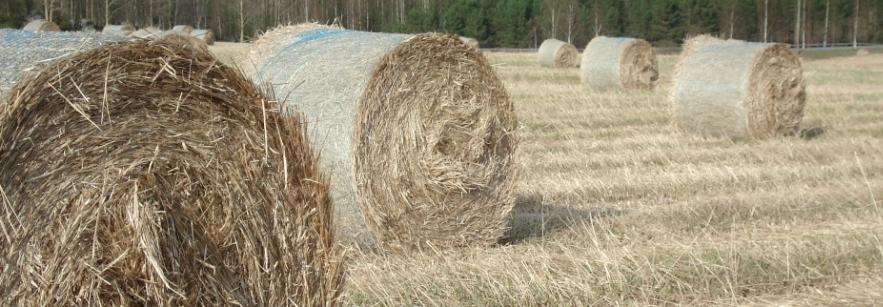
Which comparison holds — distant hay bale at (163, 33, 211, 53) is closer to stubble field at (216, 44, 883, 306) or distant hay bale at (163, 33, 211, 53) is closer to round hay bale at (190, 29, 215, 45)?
stubble field at (216, 44, 883, 306)

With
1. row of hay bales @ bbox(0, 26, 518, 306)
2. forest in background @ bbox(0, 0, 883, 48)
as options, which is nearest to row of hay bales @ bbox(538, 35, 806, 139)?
row of hay bales @ bbox(0, 26, 518, 306)

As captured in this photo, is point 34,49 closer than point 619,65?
Yes

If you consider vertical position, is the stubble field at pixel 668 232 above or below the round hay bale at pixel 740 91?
below

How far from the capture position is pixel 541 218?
316 inches

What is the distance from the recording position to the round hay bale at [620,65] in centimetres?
2105

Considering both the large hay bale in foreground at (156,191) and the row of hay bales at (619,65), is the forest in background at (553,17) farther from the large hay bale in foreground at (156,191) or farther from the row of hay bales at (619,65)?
the large hay bale in foreground at (156,191)

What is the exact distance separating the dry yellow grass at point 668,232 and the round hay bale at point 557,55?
16.1 metres

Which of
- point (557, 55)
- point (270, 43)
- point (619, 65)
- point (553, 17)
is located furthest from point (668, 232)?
point (553, 17)

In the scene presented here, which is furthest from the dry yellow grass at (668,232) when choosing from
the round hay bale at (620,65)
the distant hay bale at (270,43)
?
the round hay bale at (620,65)

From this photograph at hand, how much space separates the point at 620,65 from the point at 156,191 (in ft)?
56.6

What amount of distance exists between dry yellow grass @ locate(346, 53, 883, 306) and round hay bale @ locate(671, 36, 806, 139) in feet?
1.11

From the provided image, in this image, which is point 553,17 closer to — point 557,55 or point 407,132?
point 557,55

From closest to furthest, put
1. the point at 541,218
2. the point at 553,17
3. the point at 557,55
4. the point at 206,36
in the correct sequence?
the point at 541,218 < the point at 557,55 < the point at 206,36 < the point at 553,17

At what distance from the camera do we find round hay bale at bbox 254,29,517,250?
271 inches
